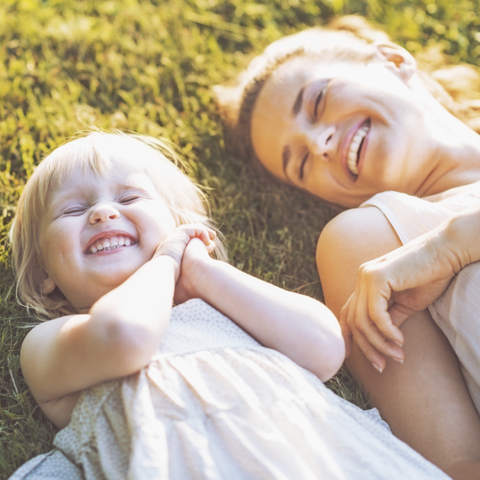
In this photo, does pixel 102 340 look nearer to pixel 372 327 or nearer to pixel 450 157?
pixel 372 327

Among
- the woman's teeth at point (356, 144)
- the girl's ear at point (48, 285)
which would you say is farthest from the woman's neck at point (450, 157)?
the girl's ear at point (48, 285)

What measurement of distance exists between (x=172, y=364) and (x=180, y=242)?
0.51m

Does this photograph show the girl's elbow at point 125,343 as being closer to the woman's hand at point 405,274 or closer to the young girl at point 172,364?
the young girl at point 172,364

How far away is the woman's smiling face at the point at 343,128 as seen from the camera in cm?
257

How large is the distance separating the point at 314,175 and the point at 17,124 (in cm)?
187

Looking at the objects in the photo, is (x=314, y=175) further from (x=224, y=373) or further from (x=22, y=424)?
(x=22, y=424)

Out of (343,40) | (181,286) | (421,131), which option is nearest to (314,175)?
(421,131)

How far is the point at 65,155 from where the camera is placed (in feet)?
7.27

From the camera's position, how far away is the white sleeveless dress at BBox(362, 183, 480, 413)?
1921 millimetres

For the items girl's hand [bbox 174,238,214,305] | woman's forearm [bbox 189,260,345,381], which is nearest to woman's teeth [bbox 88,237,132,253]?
girl's hand [bbox 174,238,214,305]

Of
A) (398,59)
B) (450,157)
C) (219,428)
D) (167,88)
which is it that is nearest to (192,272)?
(219,428)

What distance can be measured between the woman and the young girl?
0.88ft

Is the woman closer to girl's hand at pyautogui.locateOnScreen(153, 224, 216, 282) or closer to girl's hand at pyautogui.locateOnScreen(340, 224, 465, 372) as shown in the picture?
girl's hand at pyautogui.locateOnScreen(340, 224, 465, 372)

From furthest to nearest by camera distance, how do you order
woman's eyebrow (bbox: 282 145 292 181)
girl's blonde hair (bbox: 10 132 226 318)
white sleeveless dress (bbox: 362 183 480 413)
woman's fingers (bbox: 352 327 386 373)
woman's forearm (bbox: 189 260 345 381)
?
woman's eyebrow (bbox: 282 145 292 181) → girl's blonde hair (bbox: 10 132 226 318) → woman's fingers (bbox: 352 327 386 373) → white sleeveless dress (bbox: 362 183 480 413) → woman's forearm (bbox: 189 260 345 381)
